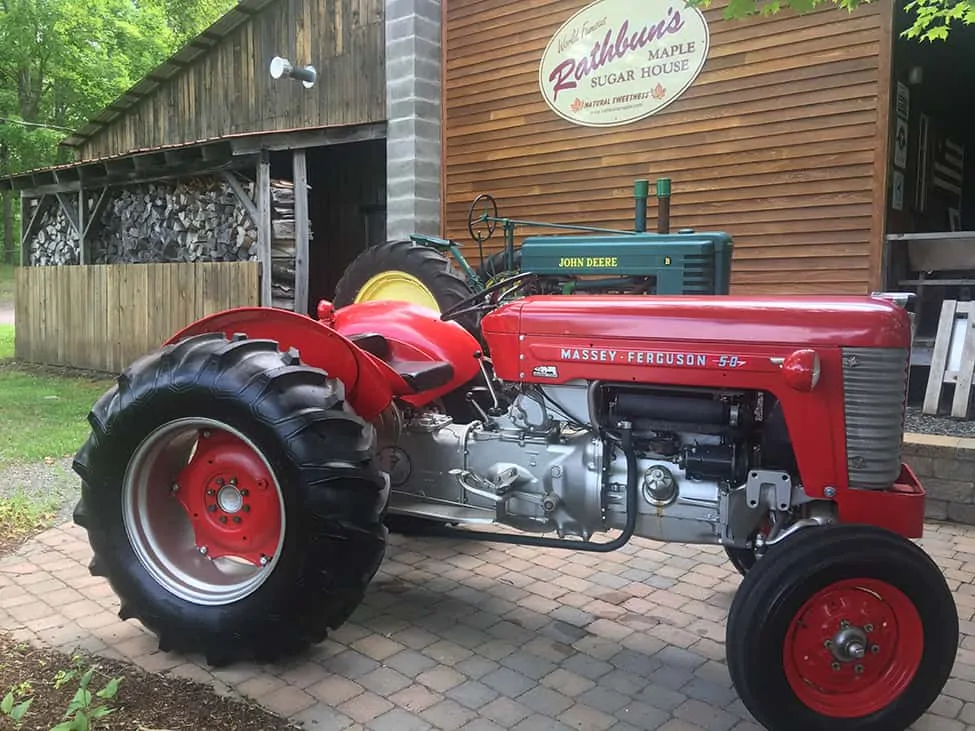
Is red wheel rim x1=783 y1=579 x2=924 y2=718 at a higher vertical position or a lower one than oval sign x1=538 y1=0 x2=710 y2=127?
lower

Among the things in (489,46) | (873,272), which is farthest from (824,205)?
(489,46)

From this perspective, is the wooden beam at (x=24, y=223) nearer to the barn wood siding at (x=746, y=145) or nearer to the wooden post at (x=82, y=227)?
the wooden post at (x=82, y=227)

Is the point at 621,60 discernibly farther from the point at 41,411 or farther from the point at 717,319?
the point at 41,411

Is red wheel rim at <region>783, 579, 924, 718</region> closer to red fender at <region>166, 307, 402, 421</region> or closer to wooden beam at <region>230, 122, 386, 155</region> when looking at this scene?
red fender at <region>166, 307, 402, 421</region>

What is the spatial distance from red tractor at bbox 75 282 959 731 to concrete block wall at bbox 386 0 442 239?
16.3 ft

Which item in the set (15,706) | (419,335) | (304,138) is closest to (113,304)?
(304,138)

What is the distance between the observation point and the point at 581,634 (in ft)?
9.93

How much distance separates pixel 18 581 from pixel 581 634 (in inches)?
91.6

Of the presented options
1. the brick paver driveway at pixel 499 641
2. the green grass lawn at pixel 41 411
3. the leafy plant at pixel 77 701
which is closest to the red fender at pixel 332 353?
the brick paver driveway at pixel 499 641

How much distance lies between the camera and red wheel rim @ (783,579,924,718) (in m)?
2.25

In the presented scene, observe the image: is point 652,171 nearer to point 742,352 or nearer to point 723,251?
point 723,251

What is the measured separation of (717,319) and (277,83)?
831 centimetres

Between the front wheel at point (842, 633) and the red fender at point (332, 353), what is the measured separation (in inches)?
56.0

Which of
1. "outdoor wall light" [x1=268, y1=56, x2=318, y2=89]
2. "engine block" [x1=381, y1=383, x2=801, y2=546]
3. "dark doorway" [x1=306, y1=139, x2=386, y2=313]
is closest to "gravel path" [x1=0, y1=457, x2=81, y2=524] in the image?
"engine block" [x1=381, y1=383, x2=801, y2=546]
